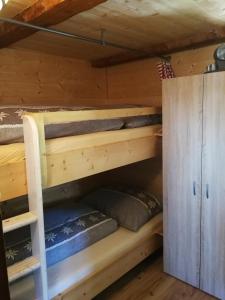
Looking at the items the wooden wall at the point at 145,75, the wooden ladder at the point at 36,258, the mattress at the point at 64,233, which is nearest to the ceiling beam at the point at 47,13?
the wooden ladder at the point at 36,258

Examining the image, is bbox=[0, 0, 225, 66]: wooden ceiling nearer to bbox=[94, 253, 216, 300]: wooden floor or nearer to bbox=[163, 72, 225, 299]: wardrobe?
bbox=[163, 72, 225, 299]: wardrobe

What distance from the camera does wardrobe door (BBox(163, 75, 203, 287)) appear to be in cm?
197

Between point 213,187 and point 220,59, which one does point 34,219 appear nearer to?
point 213,187

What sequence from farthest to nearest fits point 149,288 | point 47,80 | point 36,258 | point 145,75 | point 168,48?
1. point 145,75
2. point 47,80
3. point 168,48
4. point 149,288
5. point 36,258

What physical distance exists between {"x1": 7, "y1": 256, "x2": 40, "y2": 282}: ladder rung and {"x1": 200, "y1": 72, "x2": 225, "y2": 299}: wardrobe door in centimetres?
131

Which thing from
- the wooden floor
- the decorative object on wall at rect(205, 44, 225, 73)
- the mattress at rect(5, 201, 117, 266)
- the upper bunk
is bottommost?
the wooden floor

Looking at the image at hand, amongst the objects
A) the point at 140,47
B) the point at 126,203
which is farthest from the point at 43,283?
the point at 140,47

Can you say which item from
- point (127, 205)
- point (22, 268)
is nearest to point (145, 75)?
point (127, 205)

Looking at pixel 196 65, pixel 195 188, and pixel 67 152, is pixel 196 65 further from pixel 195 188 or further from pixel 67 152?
pixel 67 152

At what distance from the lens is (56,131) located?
4.95 ft

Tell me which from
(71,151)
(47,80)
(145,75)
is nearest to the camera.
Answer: (71,151)

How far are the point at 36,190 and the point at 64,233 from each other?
85 cm

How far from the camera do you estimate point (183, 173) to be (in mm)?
2082

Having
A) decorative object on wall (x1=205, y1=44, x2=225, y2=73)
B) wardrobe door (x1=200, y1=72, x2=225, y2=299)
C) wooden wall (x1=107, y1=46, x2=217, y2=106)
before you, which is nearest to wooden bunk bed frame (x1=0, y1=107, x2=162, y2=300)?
wardrobe door (x1=200, y1=72, x2=225, y2=299)
